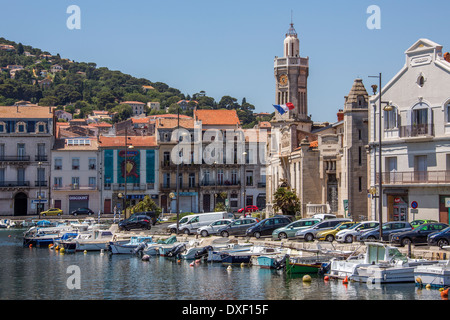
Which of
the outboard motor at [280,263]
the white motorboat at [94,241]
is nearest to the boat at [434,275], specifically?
the outboard motor at [280,263]

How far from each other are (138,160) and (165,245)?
1717 inches

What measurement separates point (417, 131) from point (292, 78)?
141 feet

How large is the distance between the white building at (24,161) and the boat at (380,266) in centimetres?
6256

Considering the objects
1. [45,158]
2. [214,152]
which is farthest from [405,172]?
[45,158]

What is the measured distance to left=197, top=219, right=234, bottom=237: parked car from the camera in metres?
52.7

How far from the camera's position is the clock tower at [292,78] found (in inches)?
3548

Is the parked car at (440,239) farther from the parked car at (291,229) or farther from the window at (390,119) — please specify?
the window at (390,119)

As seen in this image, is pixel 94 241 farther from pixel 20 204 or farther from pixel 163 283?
pixel 20 204

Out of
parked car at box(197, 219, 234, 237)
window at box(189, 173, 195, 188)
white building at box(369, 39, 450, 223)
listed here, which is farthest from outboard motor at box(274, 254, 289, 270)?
window at box(189, 173, 195, 188)

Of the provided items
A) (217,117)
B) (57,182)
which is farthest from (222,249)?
(217,117)

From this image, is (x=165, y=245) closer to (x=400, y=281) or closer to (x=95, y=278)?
(x=95, y=278)

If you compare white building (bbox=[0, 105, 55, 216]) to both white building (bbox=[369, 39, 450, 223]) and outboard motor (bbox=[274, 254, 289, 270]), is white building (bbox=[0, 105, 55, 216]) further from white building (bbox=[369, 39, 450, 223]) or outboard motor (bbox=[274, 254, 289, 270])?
outboard motor (bbox=[274, 254, 289, 270])

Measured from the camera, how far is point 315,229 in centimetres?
4556

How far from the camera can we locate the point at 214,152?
310ft
